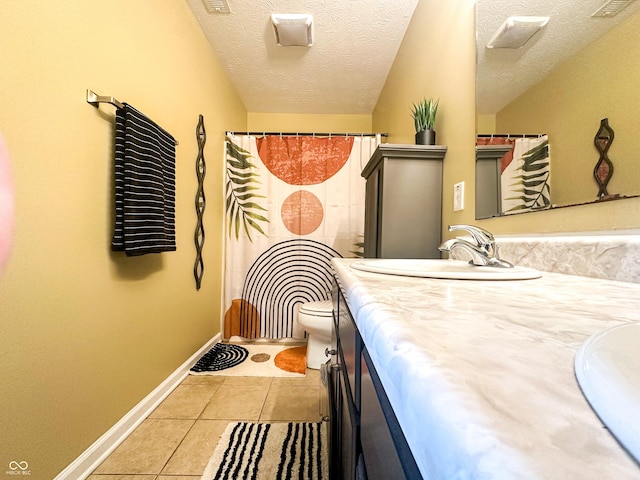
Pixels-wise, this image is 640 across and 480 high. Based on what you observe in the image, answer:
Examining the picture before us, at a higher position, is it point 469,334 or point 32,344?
point 469,334

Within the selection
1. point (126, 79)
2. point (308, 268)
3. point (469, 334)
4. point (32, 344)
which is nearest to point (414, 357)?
point (469, 334)

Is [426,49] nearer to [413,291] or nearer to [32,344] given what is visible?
[413,291]

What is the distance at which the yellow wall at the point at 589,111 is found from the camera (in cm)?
62

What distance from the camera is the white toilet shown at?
199 cm

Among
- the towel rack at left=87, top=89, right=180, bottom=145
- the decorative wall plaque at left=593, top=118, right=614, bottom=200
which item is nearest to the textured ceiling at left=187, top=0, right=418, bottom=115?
the towel rack at left=87, top=89, right=180, bottom=145

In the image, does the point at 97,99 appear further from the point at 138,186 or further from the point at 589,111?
the point at 589,111

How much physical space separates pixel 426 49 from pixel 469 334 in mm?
1950

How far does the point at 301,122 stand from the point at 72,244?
281 centimetres

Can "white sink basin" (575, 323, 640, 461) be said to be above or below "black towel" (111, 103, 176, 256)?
below

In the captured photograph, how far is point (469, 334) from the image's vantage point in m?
0.27

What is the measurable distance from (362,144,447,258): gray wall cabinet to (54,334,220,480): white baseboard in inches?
53.7

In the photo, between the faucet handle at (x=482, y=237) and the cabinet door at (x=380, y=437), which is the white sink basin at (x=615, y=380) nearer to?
the cabinet door at (x=380, y=437)

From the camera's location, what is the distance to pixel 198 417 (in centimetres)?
150

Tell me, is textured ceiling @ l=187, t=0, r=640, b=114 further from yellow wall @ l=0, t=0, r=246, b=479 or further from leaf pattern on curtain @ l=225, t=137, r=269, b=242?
leaf pattern on curtain @ l=225, t=137, r=269, b=242
